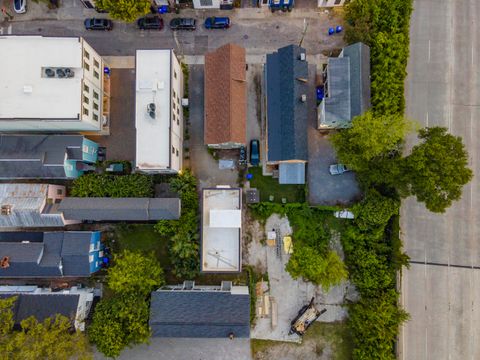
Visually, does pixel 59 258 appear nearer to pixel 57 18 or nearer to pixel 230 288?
pixel 230 288

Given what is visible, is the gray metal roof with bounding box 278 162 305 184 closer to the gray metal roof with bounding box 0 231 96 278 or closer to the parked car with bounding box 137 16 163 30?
the gray metal roof with bounding box 0 231 96 278

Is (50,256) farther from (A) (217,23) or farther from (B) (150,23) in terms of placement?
(A) (217,23)

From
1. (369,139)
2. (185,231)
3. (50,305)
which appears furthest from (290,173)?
(50,305)

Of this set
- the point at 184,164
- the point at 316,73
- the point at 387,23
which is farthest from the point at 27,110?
the point at 387,23

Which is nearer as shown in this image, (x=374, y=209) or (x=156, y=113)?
(x=156, y=113)

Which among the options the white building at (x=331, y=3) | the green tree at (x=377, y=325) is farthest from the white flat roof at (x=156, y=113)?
the green tree at (x=377, y=325)

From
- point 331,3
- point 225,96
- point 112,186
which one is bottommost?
point 112,186

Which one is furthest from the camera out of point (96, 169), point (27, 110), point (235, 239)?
point (96, 169)

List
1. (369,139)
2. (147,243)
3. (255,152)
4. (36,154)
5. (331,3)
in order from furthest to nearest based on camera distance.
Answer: (331,3), (147,243), (255,152), (36,154), (369,139)
